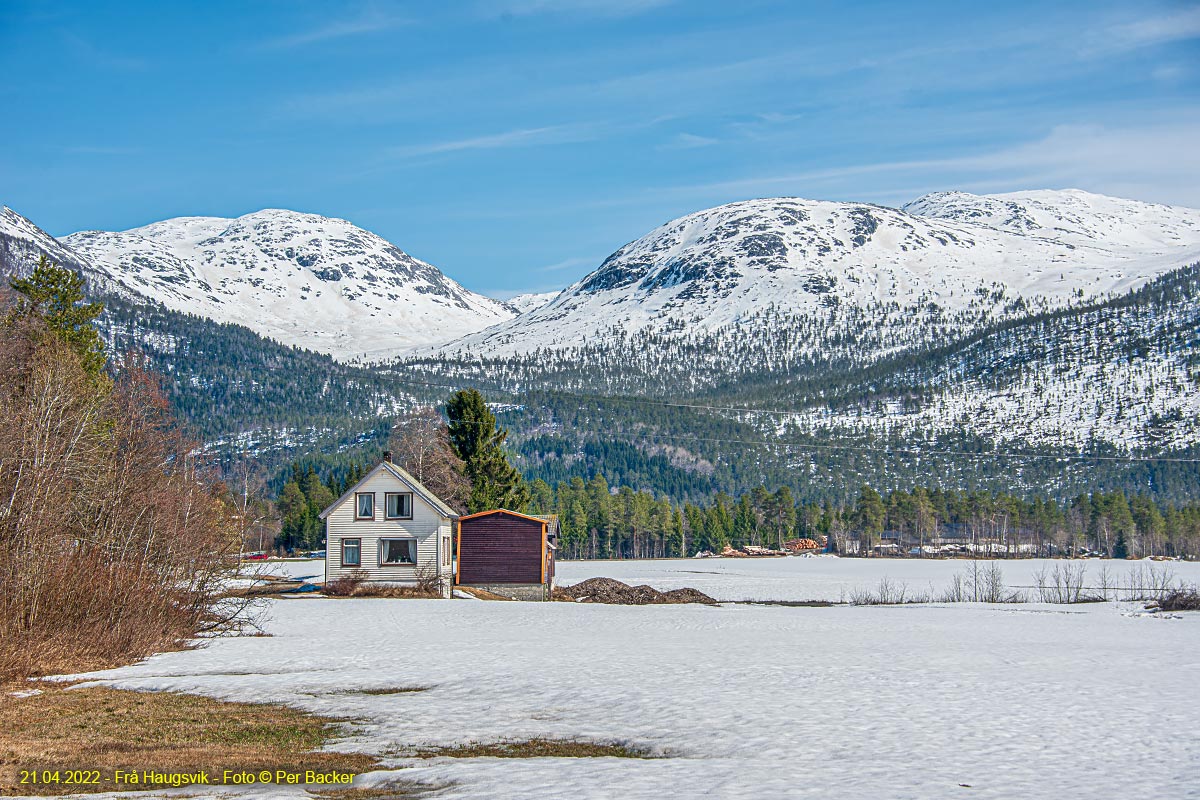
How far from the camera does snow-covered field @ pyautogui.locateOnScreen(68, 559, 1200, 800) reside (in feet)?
46.4

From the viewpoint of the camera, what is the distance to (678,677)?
24.1m

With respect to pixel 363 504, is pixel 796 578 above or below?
below

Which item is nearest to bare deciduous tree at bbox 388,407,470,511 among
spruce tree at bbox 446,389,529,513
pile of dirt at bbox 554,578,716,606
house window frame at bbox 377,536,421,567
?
spruce tree at bbox 446,389,529,513

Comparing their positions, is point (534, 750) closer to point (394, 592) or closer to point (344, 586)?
point (394, 592)

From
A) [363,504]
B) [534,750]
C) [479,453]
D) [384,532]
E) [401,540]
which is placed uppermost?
[479,453]

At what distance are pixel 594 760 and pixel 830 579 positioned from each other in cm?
7965

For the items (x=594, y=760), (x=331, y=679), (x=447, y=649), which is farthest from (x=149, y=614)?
(x=594, y=760)

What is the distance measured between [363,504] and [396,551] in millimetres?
2872

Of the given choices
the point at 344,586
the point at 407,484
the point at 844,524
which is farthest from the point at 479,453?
the point at 844,524

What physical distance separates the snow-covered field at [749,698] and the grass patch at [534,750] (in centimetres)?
42

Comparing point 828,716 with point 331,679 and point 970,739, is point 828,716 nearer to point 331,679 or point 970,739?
point 970,739

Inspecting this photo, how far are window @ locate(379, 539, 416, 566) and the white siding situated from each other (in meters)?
0.22

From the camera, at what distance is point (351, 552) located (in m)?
56.3

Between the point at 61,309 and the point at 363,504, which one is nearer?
the point at 61,309
